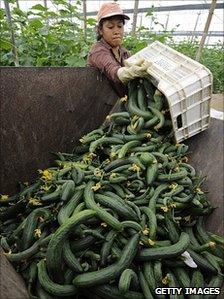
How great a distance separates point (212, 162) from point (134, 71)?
3.91 feet

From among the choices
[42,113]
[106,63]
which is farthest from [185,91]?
[42,113]

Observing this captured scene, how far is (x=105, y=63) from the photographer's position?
3643 millimetres

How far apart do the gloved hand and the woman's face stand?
660 millimetres

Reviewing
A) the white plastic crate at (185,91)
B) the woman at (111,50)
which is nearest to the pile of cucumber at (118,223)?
the white plastic crate at (185,91)

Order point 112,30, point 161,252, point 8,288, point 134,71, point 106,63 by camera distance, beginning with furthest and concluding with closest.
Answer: point 112,30
point 106,63
point 134,71
point 161,252
point 8,288

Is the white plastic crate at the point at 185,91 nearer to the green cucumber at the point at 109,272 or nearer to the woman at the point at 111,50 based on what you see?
the woman at the point at 111,50

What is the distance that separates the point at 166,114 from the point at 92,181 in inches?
45.3

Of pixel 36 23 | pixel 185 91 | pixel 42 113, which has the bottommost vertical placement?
pixel 42 113

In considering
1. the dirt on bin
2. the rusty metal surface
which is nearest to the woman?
the rusty metal surface

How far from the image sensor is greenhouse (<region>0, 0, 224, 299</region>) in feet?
6.94

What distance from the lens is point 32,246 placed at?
7.33ft

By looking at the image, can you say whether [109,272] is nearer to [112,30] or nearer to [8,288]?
[8,288]

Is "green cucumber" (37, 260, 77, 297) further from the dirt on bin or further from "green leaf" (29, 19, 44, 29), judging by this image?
"green leaf" (29, 19, 44, 29)

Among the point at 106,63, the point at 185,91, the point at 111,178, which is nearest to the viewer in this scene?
Result: the point at 111,178
